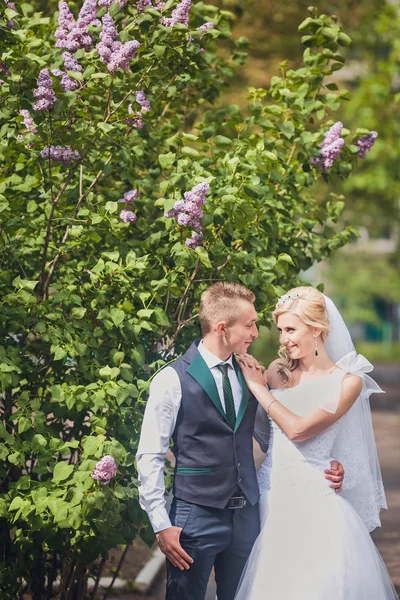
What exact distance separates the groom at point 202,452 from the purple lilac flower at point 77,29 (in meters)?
1.45

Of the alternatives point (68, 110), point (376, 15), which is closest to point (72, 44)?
point (68, 110)

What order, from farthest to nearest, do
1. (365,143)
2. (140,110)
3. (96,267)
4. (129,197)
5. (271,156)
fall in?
(365,143) → (129,197) → (271,156) → (140,110) → (96,267)

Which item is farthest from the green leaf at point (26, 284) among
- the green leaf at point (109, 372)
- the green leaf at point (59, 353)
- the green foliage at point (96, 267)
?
the green leaf at point (109, 372)

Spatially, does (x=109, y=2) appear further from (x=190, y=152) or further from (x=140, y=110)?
(x=190, y=152)

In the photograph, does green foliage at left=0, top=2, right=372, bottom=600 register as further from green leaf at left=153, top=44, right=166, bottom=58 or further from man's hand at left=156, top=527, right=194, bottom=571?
man's hand at left=156, top=527, right=194, bottom=571

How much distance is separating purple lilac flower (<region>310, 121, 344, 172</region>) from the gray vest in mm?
1832

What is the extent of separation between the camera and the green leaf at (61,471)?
4.54 m

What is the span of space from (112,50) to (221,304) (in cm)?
136

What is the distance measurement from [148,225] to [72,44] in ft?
3.60

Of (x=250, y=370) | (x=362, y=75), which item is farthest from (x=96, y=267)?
(x=362, y=75)

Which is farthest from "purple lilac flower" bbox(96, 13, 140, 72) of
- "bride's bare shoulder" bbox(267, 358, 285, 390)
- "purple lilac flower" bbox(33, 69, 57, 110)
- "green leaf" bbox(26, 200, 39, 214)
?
"bride's bare shoulder" bbox(267, 358, 285, 390)

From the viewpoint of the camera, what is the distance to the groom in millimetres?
4160

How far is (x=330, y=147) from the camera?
18.1ft

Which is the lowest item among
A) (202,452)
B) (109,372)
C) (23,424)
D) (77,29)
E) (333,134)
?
(23,424)
